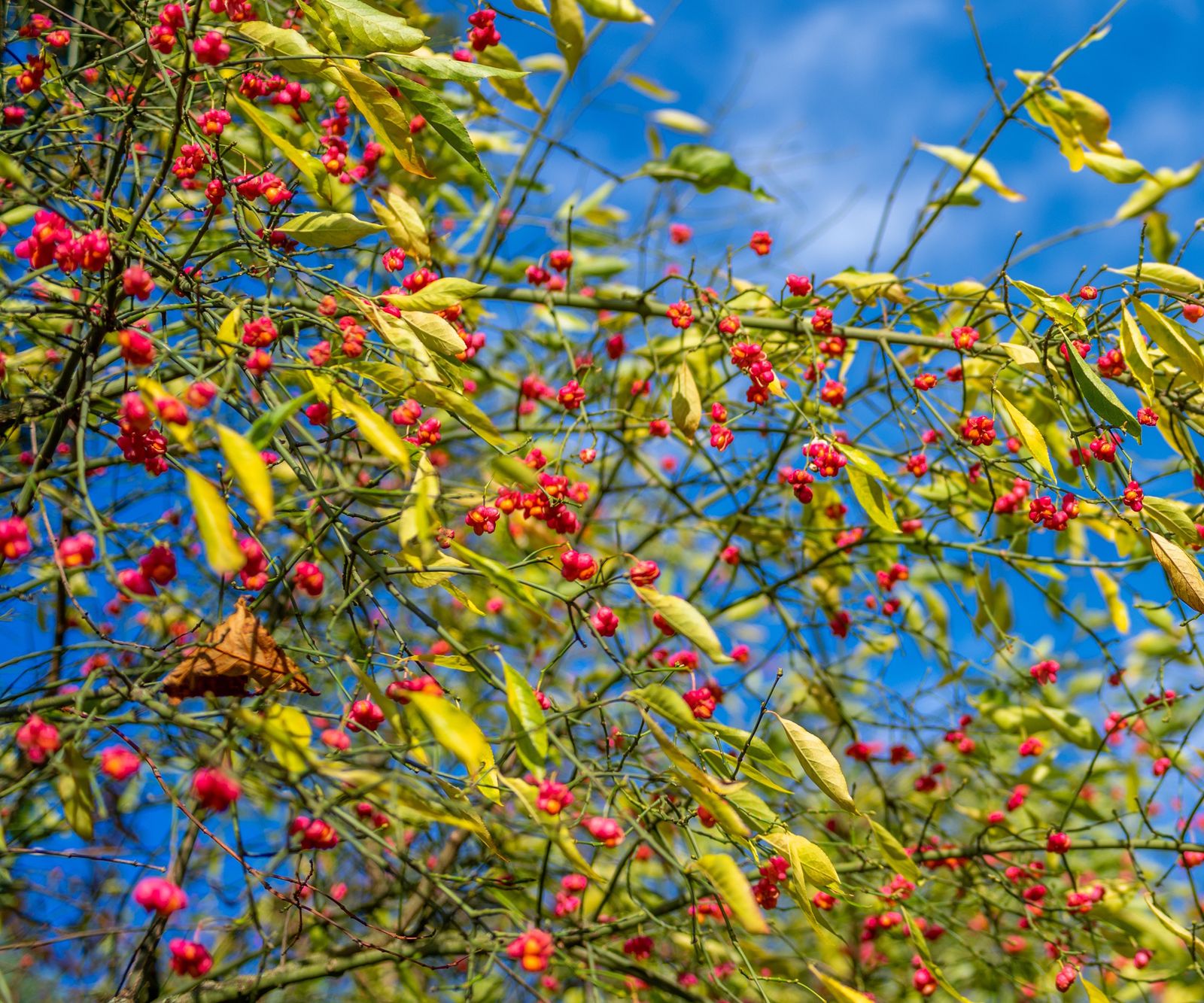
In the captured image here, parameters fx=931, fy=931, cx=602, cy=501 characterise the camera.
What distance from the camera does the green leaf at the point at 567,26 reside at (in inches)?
86.7

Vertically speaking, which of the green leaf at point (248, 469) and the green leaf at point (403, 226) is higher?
the green leaf at point (403, 226)

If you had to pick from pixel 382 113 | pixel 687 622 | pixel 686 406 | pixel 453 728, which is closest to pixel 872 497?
pixel 686 406

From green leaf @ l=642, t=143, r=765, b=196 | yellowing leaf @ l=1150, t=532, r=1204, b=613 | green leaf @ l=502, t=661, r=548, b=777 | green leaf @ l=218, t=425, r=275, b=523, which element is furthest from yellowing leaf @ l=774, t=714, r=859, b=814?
green leaf @ l=642, t=143, r=765, b=196

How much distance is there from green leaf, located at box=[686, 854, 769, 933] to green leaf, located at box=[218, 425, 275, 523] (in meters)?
0.75

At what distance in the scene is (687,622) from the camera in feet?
4.63

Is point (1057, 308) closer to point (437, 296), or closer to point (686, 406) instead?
point (686, 406)

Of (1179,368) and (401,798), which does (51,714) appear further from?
(1179,368)

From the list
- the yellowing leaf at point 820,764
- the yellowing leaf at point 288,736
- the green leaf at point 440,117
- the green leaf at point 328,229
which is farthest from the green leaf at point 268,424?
the yellowing leaf at point 820,764

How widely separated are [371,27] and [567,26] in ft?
2.64

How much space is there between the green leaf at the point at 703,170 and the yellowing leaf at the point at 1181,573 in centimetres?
137

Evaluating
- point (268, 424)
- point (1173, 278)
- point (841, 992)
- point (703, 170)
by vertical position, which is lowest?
point (841, 992)

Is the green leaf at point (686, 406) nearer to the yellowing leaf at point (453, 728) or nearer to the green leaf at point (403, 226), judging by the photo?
the green leaf at point (403, 226)

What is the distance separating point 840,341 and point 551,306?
28.6 inches

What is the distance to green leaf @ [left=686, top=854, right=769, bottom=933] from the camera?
3.90 ft
